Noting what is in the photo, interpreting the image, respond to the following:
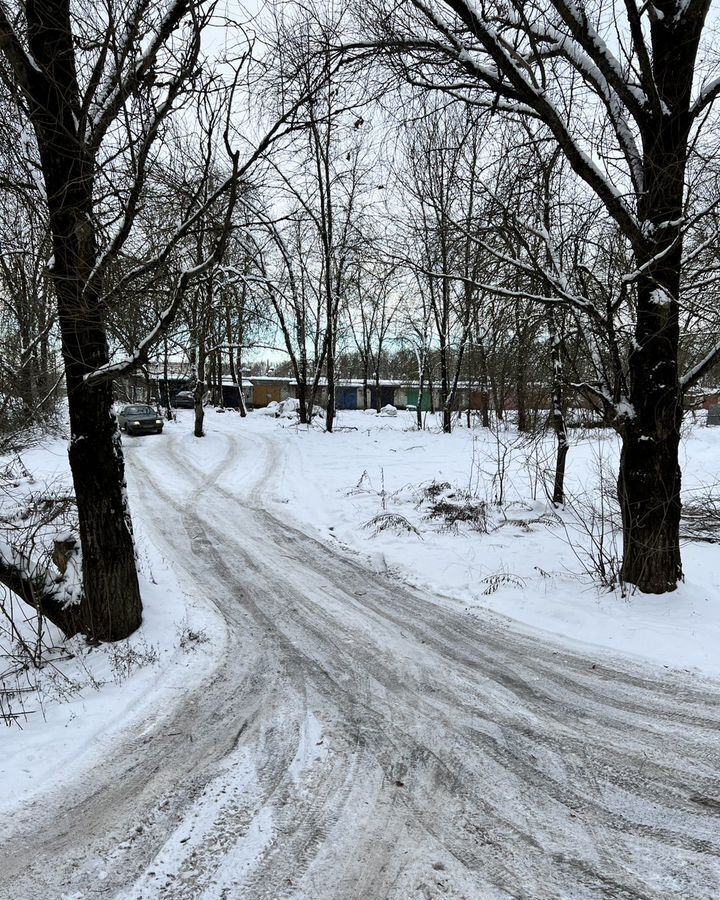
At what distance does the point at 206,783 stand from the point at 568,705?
2.48 m

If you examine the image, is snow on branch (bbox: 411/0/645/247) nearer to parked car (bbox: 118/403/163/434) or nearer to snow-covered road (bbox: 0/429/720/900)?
snow-covered road (bbox: 0/429/720/900)

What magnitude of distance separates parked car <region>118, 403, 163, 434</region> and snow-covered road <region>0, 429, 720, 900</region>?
21.4 m

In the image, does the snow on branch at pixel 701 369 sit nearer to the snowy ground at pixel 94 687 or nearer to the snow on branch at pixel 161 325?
the snow on branch at pixel 161 325

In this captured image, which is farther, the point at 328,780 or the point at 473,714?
the point at 473,714

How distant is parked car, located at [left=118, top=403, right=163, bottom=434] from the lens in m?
24.3

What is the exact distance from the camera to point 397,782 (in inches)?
114

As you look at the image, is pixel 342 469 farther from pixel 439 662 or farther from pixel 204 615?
pixel 439 662

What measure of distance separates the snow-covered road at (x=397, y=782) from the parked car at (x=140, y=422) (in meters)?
21.4

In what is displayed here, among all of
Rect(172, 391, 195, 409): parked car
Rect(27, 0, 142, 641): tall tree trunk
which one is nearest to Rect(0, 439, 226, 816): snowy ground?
Rect(27, 0, 142, 641): tall tree trunk

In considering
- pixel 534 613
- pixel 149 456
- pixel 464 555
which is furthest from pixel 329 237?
pixel 534 613

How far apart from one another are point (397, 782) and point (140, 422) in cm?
2399

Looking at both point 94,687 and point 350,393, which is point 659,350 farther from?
point 350,393

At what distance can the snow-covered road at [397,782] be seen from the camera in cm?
229

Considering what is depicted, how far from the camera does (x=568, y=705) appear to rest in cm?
370
